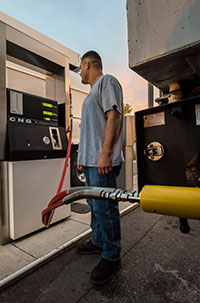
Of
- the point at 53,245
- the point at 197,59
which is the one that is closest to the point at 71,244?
the point at 53,245

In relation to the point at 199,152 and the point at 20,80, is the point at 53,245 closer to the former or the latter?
the point at 199,152

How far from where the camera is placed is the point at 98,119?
1377mm

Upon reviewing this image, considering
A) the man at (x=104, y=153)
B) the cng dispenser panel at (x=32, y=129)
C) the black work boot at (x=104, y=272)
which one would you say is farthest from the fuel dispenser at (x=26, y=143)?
the black work boot at (x=104, y=272)

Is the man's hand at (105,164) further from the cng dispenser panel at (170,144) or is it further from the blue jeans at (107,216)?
the cng dispenser panel at (170,144)

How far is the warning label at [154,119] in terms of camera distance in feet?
2.52

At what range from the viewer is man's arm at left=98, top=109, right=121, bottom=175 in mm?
1251

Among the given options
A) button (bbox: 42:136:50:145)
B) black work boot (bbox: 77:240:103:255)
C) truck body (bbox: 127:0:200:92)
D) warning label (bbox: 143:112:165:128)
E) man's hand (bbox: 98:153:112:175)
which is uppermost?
truck body (bbox: 127:0:200:92)

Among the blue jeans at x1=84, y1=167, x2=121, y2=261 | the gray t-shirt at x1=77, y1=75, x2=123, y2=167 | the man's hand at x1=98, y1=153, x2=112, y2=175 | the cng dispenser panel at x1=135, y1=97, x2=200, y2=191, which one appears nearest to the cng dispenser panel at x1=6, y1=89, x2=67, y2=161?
the gray t-shirt at x1=77, y1=75, x2=123, y2=167

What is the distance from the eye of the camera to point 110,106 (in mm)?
1284

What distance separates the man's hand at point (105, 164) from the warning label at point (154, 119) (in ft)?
1.59

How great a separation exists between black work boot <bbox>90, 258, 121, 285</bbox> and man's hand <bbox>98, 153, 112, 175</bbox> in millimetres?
665

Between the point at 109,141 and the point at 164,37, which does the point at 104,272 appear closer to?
the point at 109,141

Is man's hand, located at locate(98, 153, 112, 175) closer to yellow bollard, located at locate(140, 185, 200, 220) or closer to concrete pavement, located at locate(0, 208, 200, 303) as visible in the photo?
yellow bollard, located at locate(140, 185, 200, 220)

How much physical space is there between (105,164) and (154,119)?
1.79 feet
